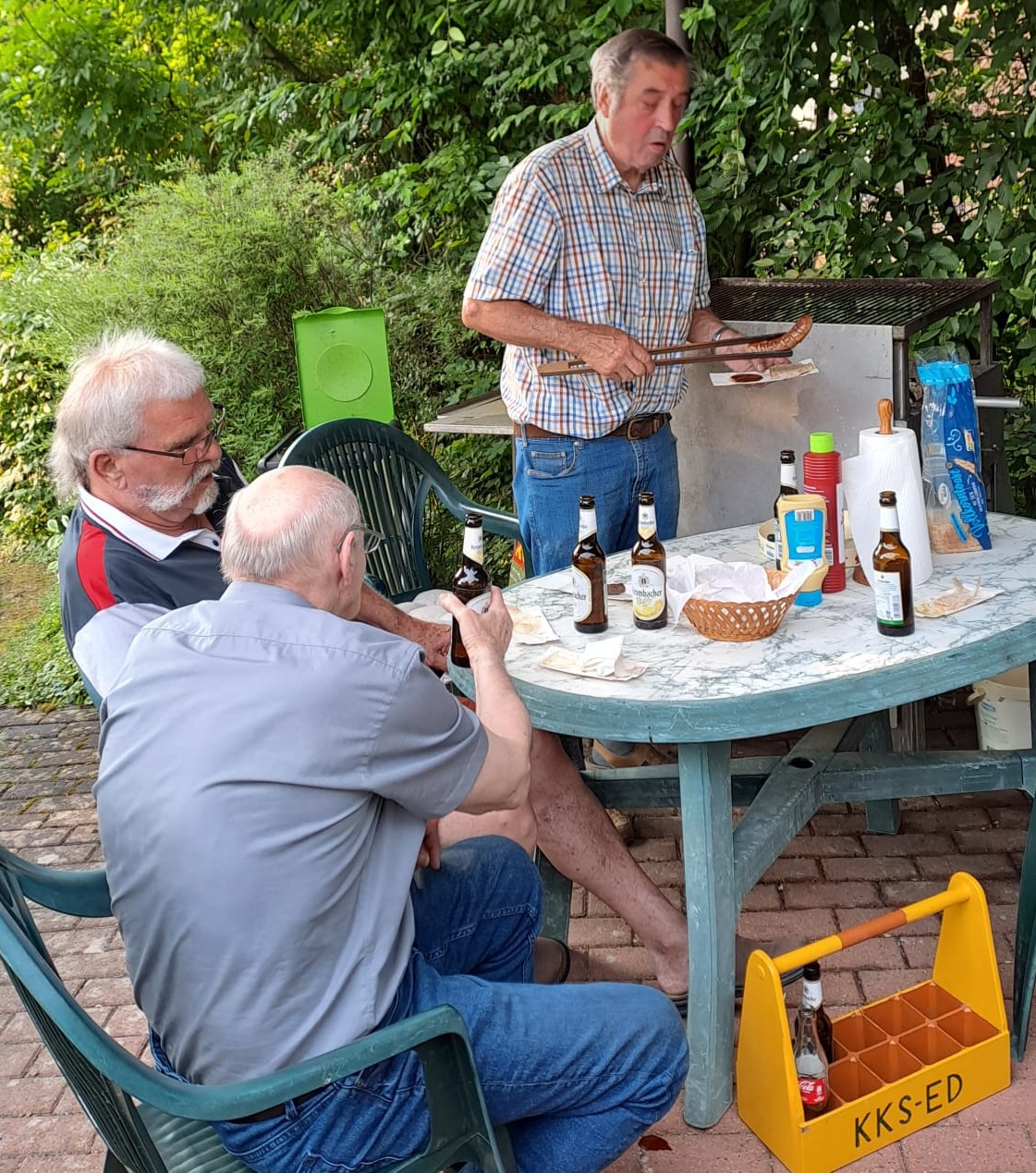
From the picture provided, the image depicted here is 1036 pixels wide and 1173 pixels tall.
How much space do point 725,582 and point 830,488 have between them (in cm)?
34

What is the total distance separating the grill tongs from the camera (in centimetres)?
378

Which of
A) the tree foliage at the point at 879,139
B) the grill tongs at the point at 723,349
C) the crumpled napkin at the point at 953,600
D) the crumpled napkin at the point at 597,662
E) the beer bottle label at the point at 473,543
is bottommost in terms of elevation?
the crumpled napkin at the point at 597,662

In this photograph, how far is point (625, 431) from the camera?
3.97 meters

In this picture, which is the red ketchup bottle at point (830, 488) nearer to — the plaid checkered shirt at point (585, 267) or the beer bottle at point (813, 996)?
the beer bottle at point (813, 996)

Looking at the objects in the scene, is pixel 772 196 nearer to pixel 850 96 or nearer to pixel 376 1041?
pixel 850 96

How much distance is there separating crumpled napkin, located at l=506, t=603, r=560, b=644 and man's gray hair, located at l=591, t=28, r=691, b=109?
1.73 m

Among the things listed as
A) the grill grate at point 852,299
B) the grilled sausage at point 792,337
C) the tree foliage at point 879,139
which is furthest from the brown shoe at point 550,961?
the tree foliage at point 879,139

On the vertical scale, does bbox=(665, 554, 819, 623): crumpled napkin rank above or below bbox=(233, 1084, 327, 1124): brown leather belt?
above

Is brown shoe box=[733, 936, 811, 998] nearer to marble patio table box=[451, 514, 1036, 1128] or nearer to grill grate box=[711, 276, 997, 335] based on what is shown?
marble patio table box=[451, 514, 1036, 1128]

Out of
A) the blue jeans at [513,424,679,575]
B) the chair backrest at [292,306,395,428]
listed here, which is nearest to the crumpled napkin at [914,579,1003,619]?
the blue jeans at [513,424,679,575]

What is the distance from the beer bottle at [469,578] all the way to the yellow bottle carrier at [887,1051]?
2.97 feet

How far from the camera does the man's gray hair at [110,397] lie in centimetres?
274

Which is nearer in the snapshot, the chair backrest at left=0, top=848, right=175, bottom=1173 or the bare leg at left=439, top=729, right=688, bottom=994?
the chair backrest at left=0, top=848, right=175, bottom=1173

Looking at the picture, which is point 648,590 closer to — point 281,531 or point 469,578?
point 469,578
